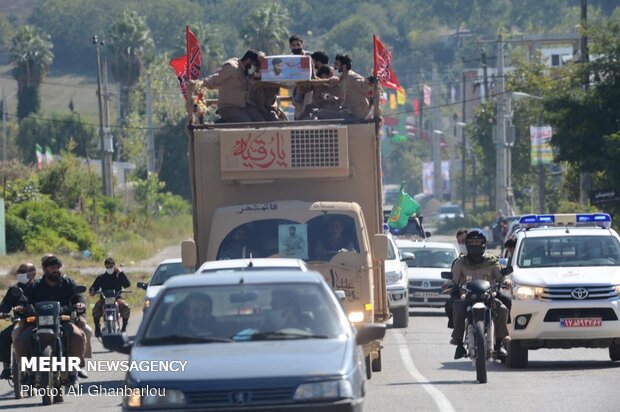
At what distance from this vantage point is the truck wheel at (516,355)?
63.2 ft

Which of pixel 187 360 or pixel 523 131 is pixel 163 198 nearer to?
pixel 523 131

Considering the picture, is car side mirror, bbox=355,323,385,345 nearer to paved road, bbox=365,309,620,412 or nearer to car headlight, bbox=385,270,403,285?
paved road, bbox=365,309,620,412

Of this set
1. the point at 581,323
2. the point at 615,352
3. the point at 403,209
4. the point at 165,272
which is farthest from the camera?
the point at 403,209

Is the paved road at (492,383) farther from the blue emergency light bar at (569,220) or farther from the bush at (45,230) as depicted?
the bush at (45,230)

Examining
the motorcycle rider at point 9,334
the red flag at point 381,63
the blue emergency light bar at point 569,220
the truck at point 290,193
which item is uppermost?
the red flag at point 381,63

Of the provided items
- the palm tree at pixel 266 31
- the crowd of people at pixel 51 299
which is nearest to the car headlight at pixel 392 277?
the crowd of people at pixel 51 299

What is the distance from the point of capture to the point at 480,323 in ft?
55.5

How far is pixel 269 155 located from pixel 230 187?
642 mm

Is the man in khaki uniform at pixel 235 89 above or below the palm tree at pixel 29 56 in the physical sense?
below

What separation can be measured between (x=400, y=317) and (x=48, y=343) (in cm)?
1208

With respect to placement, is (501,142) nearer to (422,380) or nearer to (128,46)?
(422,380)

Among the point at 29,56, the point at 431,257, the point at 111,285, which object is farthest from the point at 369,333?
the point at 29,56

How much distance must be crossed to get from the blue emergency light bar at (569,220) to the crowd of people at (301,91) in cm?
330

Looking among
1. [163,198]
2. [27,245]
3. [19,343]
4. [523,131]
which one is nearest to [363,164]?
[19,343]
